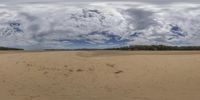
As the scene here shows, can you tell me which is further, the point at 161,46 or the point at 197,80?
the point at 161,46

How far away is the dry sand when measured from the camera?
16.2 m

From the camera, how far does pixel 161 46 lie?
31.9m

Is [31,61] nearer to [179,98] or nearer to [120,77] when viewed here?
[120,77]

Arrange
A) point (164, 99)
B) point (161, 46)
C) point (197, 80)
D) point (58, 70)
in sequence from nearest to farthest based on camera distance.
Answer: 1. point (164, 99)
2. point (197, 80)
3. point (58, 70)
4. point (161, 46)

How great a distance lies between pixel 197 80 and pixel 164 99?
2.34 m

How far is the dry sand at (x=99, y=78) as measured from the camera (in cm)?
1623

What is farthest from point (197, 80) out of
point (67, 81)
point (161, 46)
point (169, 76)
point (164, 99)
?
point (161, 46)

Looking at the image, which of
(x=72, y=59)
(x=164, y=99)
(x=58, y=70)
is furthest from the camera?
(x=72, y=59)

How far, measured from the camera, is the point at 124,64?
1931 centimetres

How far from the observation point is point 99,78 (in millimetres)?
18047

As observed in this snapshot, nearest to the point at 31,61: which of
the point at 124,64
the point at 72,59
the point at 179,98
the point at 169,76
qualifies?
the point at 72,59

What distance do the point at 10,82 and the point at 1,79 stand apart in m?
0.56

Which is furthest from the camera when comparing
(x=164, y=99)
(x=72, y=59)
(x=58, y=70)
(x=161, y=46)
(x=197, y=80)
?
(x=161, y=46)

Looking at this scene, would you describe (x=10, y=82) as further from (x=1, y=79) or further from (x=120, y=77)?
(x=120, y=77)
